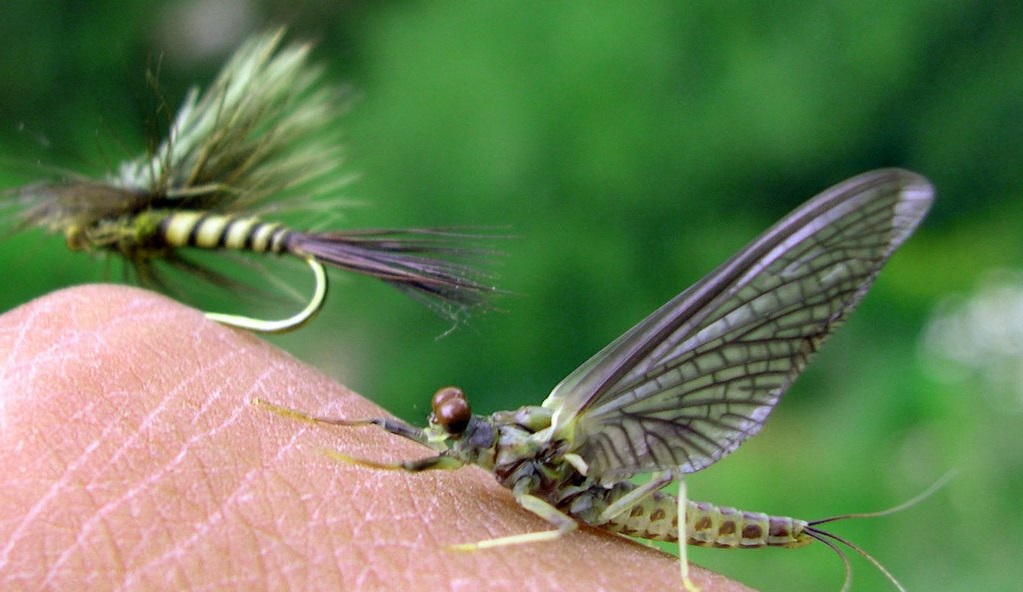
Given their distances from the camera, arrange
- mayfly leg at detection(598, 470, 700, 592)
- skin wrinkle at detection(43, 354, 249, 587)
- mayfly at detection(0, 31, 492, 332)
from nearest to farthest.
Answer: skin wrinkle at detection(43, 354, 249, 587)
mayfly leg at detection(598, 470, 700, 592)
mayfly at detection(0, 31, 492, 332)

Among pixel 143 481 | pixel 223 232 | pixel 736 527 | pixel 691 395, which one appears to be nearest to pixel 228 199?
pixel 223 232

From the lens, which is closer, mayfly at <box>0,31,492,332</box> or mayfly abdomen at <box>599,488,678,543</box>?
mayfly abdomen at <box>599,488,678,543</box>

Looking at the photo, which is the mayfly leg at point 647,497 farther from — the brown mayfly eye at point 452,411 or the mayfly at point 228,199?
the mayfly at point 228,199

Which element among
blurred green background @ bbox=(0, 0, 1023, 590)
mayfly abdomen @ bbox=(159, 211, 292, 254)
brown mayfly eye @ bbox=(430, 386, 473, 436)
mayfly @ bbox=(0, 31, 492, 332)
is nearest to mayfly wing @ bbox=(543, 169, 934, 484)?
brown mayfly eye @ bbox=(430, 386, 473, 436)

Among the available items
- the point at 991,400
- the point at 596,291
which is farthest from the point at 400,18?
the point at 991,400

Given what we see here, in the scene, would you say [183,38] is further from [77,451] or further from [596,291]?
[77,451]

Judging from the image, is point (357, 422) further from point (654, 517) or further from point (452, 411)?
point (654, 517)

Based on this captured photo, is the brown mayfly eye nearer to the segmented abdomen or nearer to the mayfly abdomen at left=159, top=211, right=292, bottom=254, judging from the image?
the segmented abdomen

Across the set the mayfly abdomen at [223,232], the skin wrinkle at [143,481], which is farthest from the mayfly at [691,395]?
the mayfly abdomen at [223,232]
